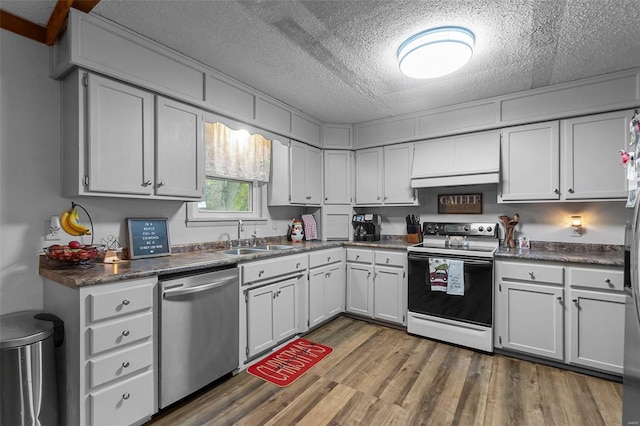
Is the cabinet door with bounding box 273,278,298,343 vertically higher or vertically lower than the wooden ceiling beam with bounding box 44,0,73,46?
lower

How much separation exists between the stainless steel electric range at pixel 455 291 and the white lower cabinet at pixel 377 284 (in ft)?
0.48

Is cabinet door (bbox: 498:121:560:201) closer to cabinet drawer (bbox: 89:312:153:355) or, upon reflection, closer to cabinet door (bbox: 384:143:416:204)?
cabinet door (bbox: 384:143:416:204)

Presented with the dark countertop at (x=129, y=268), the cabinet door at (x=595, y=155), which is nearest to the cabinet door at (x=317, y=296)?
the dark countertop at (x=129, y=268)

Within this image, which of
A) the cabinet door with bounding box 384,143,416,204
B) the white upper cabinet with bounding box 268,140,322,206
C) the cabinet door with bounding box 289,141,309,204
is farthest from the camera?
the cabinet door with bounding box 384,143,416,204

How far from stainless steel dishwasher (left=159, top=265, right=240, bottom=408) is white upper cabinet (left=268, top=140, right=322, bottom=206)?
1.36 m

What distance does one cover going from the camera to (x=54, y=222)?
6.64 ft

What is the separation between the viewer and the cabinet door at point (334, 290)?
11.5 ft

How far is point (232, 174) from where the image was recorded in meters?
3.11

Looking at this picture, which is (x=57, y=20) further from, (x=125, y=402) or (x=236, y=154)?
(x=125, y=402)

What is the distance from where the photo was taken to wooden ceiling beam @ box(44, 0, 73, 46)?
1.80 metres

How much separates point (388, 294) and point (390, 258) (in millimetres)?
413

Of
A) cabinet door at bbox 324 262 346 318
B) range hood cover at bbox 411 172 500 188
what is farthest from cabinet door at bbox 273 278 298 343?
range hood cover at bbox 411 172 500 188

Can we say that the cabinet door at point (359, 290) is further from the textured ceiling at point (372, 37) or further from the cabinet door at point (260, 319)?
the textured ceiling at point (372, 37)

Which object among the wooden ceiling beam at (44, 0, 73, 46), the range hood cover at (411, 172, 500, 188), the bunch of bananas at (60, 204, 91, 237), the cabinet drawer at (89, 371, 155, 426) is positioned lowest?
the cabinet drawer at (89, 371, 155, 426)
